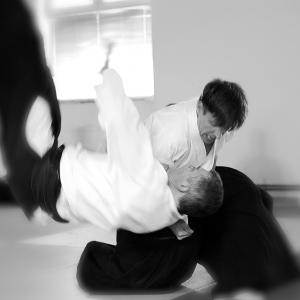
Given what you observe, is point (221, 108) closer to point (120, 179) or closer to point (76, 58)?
point (120, 179)

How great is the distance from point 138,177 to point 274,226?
24.3 inches

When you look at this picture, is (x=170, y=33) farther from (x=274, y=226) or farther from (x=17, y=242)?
(x=274, y=226)

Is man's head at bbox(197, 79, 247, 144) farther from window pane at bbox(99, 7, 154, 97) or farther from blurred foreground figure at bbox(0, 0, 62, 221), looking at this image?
window pane at bbox(99, 7, 154, 97)

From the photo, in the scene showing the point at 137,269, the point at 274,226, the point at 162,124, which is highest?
the point at 162,124

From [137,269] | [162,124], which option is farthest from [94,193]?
[162,124]

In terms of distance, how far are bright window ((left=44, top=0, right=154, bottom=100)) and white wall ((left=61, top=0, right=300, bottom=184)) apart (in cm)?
19

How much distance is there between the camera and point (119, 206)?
4.40ft

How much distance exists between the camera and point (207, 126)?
1.72 meters

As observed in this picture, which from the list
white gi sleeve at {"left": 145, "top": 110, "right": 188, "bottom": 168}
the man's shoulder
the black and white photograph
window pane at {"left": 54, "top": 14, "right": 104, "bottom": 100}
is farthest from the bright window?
white gi sleeve at {"left": 145, "top": 110, "right": 188, "bottom": 168}

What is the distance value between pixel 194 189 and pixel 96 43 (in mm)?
2663

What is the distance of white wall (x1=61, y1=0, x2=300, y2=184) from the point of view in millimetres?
2998

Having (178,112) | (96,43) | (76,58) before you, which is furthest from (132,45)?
(178,112)

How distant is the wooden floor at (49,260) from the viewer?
63.9 inches

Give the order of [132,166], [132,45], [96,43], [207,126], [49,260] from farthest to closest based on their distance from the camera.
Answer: [96,43]
[132,45]
[49,260]
[207,126]
[132,166]
